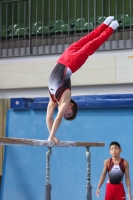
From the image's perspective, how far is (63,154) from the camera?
9922 mm

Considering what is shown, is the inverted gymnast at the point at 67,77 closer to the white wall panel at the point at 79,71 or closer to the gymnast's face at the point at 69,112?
the gymnast's face at the point at 69,112

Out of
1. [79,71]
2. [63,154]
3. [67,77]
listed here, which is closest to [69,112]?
[67,77]

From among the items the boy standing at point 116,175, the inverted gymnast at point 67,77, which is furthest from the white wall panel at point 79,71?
the inverted gymnast at point 67,77

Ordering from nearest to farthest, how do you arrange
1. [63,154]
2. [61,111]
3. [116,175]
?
[61,111], [116,175], [63,154]

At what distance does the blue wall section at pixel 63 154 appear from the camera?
9570 millimetres

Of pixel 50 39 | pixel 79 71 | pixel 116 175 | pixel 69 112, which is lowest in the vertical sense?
pixel 116 175

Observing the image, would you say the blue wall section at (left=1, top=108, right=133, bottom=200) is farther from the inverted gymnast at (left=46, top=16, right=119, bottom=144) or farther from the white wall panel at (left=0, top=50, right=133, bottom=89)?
the inverted gymnast at (left=46, top=16, right=119, bottom=144)

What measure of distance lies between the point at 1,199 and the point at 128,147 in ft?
9.30

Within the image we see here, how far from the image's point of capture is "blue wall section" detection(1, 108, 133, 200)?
9.57 meters

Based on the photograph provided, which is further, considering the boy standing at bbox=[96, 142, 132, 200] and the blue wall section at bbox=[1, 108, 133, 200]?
the blue wall section at bbox=[1, 108, 133, 200]

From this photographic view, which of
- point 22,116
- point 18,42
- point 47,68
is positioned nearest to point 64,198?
point 22,116

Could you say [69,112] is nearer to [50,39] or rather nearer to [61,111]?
[61,111]

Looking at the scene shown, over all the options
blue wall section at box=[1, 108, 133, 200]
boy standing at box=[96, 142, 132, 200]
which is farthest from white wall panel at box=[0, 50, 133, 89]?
boy standing at box=[96, 142, 132, 200]

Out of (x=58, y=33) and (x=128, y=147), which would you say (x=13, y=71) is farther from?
(x=128, y=147)
